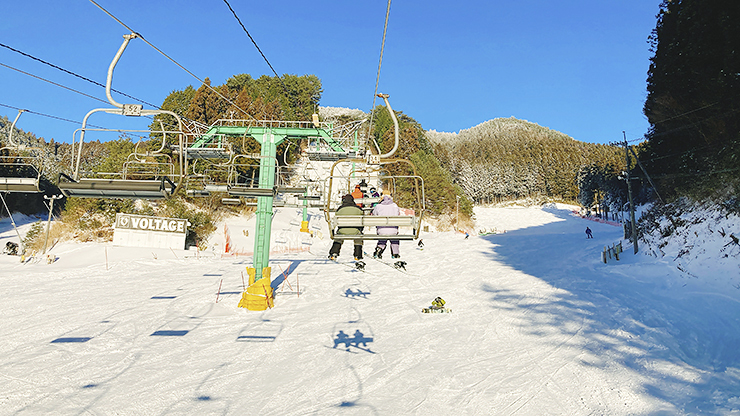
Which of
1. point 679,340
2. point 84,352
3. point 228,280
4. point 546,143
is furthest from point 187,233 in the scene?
point 546,143

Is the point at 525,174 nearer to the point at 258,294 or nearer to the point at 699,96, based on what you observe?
the point at 699,96

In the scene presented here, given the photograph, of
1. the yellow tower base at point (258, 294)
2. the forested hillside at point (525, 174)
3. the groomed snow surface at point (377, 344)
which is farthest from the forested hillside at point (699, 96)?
the forested hillside at point (525, 174)

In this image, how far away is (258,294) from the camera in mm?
13570

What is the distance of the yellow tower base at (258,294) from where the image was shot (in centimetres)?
1355

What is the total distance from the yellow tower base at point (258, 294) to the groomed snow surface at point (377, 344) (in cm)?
41

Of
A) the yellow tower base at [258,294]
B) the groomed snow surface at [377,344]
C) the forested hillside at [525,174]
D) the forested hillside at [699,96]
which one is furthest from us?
the forested hillside at [525,174]

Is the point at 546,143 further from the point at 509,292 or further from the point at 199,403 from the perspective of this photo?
the point at 199,403

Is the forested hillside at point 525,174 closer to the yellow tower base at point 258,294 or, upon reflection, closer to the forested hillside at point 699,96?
the forested hillside at point 699,96

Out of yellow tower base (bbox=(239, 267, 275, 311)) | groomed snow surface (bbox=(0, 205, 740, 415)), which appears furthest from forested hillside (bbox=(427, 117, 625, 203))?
yellow tower base (bbox=(239, 267, 275, 311))

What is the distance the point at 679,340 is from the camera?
1025 cm

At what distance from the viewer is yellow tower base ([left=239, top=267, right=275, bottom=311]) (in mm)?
13555

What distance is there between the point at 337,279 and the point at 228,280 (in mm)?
5524

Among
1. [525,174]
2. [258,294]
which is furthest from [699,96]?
[525,174]

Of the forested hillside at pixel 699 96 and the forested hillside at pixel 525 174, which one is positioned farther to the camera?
the forested hillside at pixel 525 174
